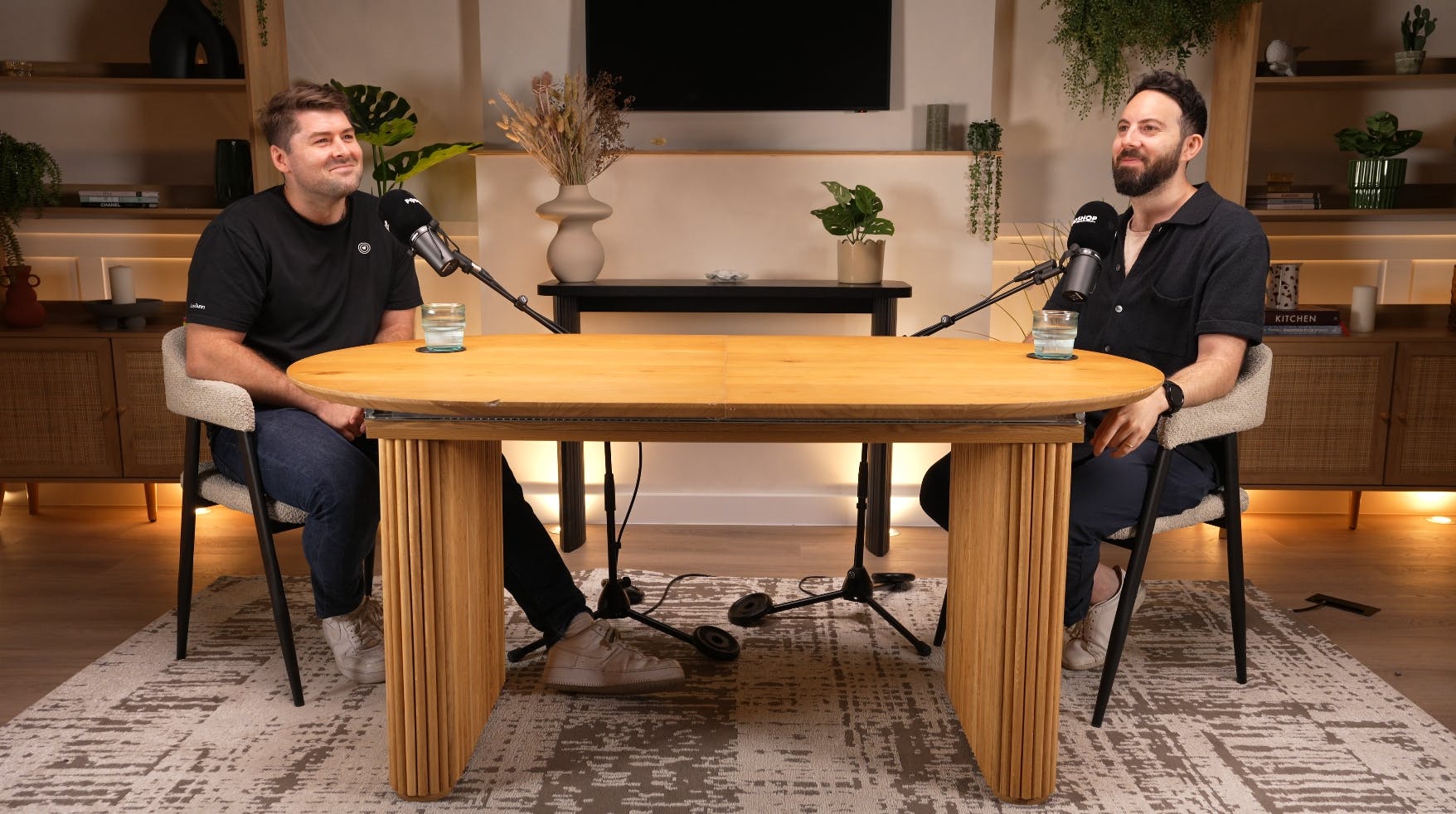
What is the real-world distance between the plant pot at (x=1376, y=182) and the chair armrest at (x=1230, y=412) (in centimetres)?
172

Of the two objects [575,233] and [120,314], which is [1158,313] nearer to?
[575,233]

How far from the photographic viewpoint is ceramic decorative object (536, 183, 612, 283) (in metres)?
3.42

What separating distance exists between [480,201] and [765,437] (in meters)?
2.22

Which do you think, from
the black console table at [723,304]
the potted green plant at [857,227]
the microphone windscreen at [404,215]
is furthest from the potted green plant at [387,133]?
the microphone windscreen at [404,215]

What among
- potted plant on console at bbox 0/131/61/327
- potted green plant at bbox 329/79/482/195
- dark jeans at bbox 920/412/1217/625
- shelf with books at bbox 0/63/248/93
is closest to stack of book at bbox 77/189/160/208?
potted plant on console at bbox 0/131/61/327

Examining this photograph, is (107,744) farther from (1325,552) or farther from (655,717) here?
(1325,552)

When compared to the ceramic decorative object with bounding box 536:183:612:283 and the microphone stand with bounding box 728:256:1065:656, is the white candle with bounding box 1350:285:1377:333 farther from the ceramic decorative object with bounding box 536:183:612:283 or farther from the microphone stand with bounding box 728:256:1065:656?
the ceramic decorative object with bounding box 536:183:612:283

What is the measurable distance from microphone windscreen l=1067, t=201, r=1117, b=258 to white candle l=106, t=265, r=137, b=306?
310cm

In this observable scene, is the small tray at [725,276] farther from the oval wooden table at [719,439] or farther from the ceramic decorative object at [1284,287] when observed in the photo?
the ceramic decorative object at [1284,287]

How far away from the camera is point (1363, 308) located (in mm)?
3674

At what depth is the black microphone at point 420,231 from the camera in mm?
1962

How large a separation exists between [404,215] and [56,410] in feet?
7.70

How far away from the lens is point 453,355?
2.12m

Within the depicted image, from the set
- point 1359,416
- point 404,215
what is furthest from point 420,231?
point 1359,416
